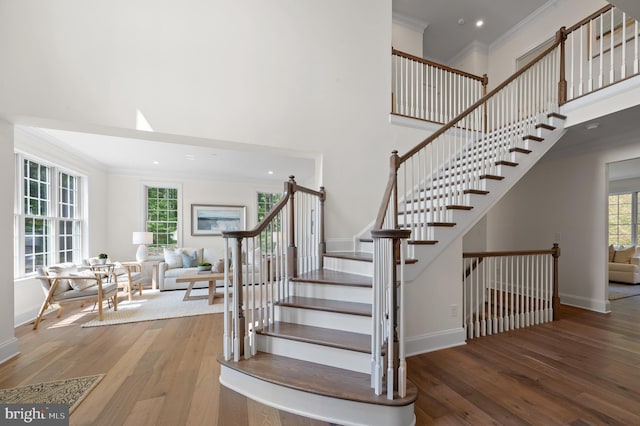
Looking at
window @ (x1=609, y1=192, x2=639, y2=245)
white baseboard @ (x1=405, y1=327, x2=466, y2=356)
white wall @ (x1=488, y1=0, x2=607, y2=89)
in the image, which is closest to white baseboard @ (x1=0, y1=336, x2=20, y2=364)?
white baseboard @ (x1=405, y1=327, x2=466, y2=356)

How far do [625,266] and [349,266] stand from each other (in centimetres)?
762

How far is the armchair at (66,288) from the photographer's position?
3559 mm

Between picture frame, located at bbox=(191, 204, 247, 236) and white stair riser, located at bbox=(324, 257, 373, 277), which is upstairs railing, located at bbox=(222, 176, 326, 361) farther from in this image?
picture frame, located at bbox=(191, 204, 247, 236)

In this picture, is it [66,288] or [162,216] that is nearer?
[66,288]

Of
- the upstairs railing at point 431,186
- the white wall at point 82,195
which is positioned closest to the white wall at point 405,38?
the upstairs railing at point 431,186

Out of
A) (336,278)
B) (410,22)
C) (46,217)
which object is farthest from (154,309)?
(410,22)

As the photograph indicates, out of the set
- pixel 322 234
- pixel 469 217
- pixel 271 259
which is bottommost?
pixel 271 259

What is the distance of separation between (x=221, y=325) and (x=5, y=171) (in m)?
2.83

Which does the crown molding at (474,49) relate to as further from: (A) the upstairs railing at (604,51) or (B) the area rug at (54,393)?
(B) the area rug at (54,393)

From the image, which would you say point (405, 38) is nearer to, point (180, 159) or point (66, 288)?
point (180, 159)

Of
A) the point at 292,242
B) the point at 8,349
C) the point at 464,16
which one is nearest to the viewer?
the point at 8,349

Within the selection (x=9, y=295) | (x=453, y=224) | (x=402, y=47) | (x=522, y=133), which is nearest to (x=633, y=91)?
(x=522, y=133)

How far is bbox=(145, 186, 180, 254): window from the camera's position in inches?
273

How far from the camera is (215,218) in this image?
7.48 metres
